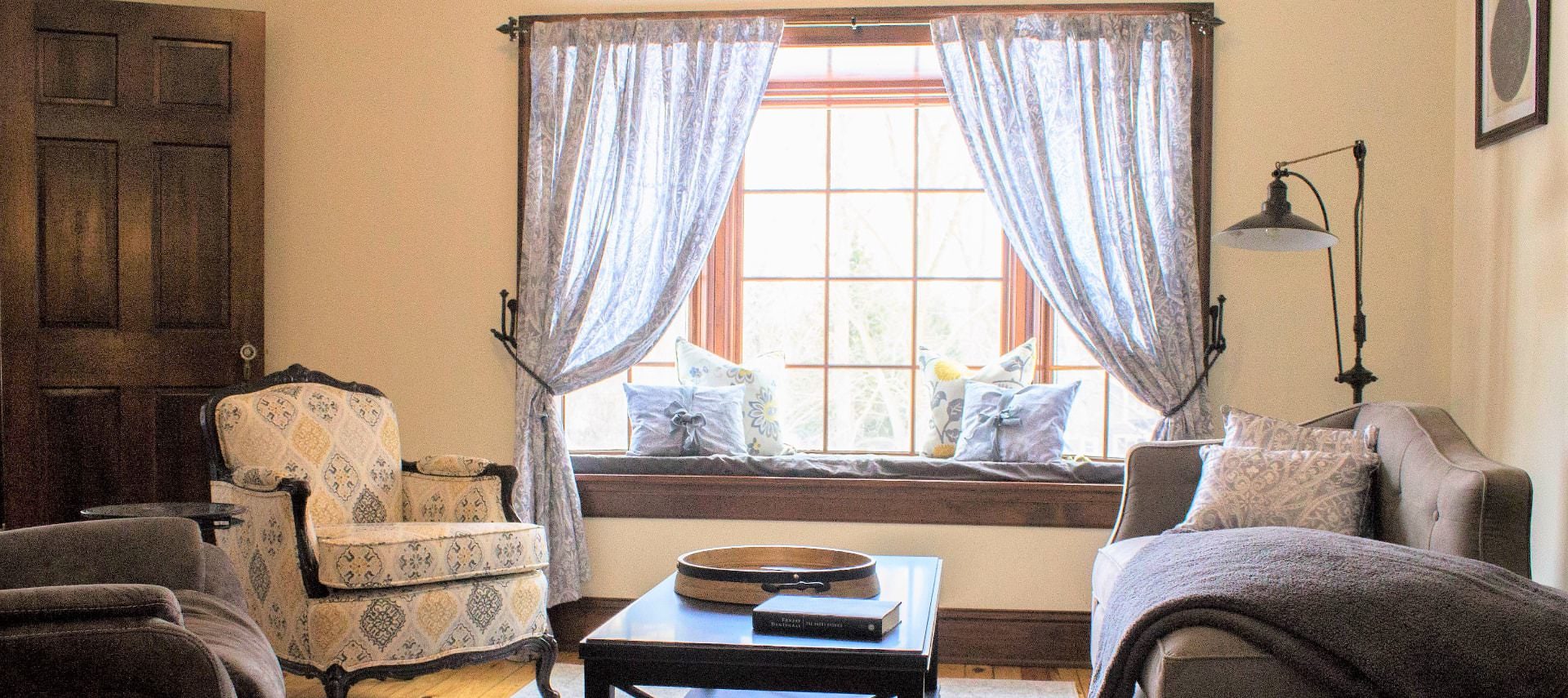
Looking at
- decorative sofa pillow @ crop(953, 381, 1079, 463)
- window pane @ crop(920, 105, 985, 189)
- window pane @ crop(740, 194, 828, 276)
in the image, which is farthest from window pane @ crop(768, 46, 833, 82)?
decorative sofa pillow @ crop(953, 381, 1079, 463)

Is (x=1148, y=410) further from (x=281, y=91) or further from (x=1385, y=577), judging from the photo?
(x=281, y=91)

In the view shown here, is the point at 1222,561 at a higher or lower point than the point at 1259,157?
lower

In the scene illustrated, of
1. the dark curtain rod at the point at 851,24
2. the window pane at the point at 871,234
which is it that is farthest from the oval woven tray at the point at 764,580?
the dark curtain rod at the point at 851,24

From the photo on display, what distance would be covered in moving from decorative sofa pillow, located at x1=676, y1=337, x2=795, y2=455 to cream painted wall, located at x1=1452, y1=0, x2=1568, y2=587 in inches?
87.9

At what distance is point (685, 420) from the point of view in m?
4.34

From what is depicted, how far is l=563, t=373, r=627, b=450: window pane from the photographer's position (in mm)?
4680

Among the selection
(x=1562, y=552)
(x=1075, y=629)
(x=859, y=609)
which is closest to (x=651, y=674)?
(x=859, y=609)

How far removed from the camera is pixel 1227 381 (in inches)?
164

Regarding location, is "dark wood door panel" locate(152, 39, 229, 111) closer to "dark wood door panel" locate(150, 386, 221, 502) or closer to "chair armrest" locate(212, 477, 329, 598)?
"dark wood door panel" locate(150, 386, 221, 502)

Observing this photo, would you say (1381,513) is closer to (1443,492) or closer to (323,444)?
(1443,492)

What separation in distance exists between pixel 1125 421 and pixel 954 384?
0.65 m

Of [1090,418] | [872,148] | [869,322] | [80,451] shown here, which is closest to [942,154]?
[872,148]

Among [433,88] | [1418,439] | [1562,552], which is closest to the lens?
[1418,439]

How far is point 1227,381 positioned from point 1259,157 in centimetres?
74
